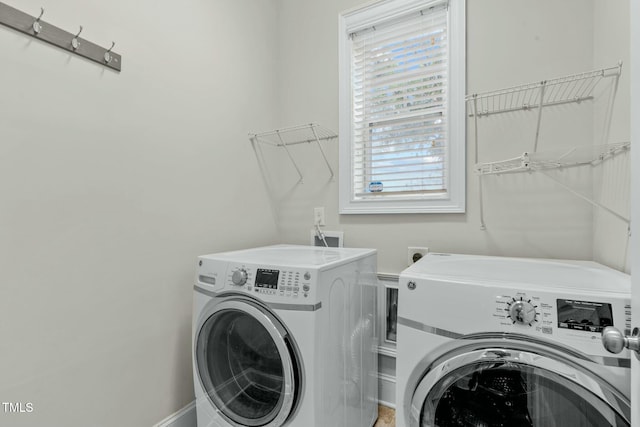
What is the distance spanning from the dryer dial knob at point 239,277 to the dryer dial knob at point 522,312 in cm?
90

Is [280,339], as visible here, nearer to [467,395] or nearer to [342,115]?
[467,395]

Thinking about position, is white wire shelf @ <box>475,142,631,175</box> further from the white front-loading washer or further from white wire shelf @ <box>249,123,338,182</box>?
white wire shelf @ <box>249,123,338,182</box>

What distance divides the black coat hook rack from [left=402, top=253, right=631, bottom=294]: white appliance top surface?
1422 mm

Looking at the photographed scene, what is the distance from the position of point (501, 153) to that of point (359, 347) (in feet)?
3.89

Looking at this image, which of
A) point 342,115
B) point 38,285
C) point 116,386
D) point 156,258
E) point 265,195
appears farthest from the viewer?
point 265,195

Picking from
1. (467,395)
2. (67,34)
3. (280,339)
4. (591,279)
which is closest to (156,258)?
(280,339)

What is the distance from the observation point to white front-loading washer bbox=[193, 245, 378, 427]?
1.07 m

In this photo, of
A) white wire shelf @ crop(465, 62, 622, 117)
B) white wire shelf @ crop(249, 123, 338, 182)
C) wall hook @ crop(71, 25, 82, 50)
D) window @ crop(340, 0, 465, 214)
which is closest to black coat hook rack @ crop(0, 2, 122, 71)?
wall hook @ crop(71, 25, 82, 50)

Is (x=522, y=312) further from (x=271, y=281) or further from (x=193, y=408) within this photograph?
(x=193, y=408)

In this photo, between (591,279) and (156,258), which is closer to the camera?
(591,279)

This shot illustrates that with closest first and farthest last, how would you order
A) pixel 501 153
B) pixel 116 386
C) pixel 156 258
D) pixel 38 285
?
pixel 38 285
pixel 116 386
pixel 156 258
pixel 501 153

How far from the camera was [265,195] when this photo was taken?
2.06 meters

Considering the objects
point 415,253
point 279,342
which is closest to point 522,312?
point 279,342

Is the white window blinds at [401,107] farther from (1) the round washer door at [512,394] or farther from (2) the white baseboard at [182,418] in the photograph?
(2) the white baseboard at [182,418]
